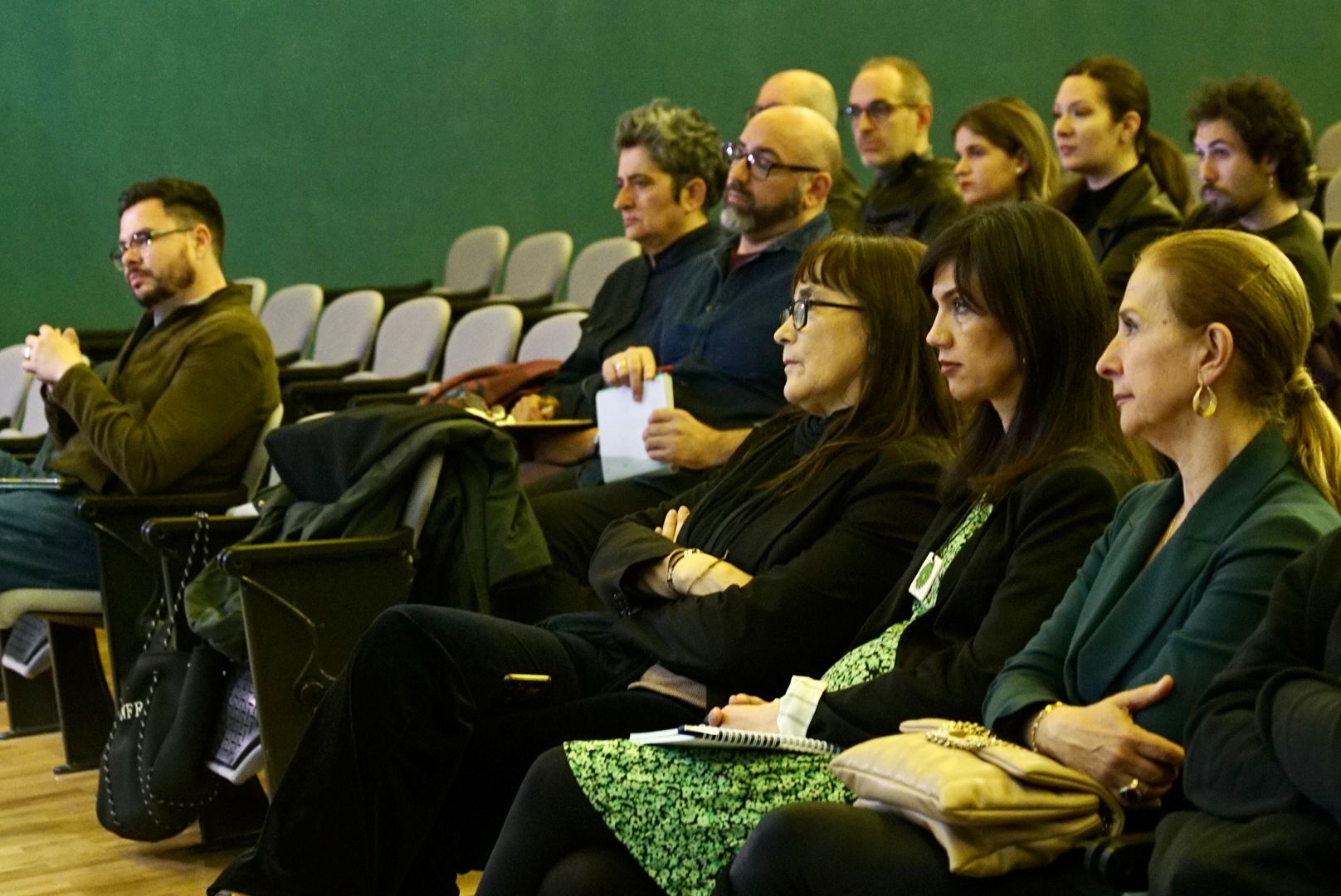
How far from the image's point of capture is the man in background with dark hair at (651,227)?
368cm

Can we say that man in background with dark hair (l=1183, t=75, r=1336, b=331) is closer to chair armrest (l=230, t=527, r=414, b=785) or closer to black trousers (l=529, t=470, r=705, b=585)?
black trousers (l=529, t=470, r=705, b=585)

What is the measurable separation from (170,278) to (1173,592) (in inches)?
109

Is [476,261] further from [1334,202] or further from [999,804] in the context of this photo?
[999,804]

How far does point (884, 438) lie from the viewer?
2.25 m

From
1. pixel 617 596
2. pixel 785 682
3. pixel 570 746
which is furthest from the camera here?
pixel 617 596

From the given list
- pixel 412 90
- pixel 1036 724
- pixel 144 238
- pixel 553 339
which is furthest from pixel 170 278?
pixel 412 90

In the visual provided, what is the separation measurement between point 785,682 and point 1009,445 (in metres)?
0.44

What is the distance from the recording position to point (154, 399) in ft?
12.1

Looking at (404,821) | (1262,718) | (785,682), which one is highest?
(1262,718)

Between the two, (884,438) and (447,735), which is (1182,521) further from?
(447,735)

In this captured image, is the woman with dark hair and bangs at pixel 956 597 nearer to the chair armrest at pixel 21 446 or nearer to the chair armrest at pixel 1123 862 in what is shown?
the chair armrest at pixel 1123 862

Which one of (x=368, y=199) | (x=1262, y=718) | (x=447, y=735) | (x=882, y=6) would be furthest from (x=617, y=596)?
(x=882, y=6)

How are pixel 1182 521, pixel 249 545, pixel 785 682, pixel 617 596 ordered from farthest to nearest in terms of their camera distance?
pixel 249 545 < pixel 617 596 < pixel 785 682 < pixel 1182 521

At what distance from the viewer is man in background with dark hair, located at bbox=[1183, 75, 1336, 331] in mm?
3176
